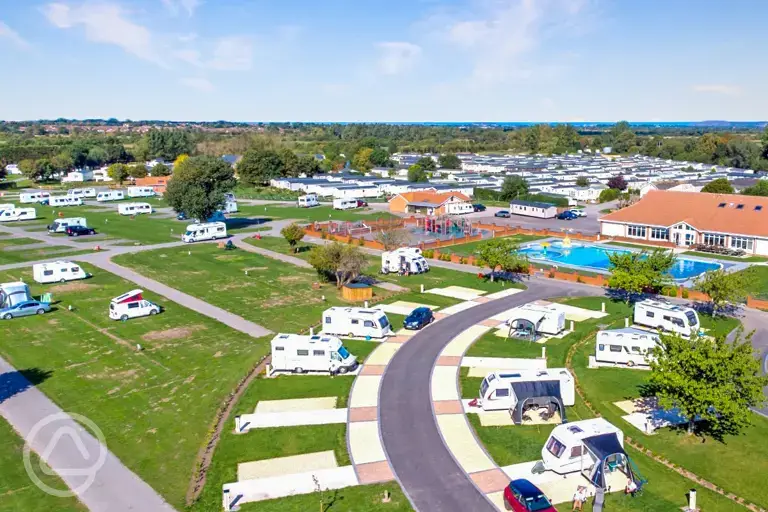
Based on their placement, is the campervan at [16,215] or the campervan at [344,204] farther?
the campervan at [344,204]

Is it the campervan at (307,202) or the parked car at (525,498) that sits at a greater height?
the campervan at (307,202)

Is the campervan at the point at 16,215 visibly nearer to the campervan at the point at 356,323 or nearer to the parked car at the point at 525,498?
the campervan at the point at 356,323

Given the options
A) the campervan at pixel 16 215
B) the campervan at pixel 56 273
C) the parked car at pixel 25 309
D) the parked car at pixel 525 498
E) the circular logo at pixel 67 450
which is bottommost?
the circular logo at pixel 67 450

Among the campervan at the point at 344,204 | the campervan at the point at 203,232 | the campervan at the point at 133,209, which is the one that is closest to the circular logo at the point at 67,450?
the campervan at the point at 203,232

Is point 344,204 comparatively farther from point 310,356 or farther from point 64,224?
point 310,356

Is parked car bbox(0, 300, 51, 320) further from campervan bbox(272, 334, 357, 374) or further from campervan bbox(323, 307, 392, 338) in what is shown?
campervan bbox(272, 334, 357, 374)

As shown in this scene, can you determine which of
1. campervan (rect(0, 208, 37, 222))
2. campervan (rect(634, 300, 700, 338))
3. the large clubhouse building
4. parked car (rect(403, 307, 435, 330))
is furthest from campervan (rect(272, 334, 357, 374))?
campervan (rect(0, 208, 37, 222))

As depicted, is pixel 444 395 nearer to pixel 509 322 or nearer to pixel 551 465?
pixel 551 465

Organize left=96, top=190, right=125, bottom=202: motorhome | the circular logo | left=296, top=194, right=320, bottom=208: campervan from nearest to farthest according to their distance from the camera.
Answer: the circular logo < left=296, top=194, right=320, bottom=208: campervan < left=96, top=190, right=125, bottom=202: motorhome
